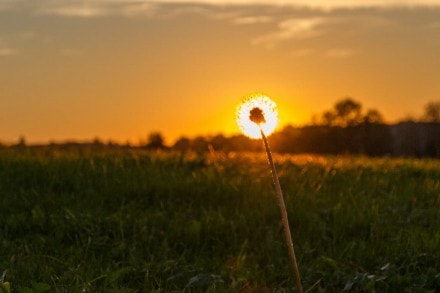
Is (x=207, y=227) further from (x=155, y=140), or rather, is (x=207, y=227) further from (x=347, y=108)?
(x=347, y=108)

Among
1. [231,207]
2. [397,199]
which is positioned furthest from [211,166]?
[397,199]

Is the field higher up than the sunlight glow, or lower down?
lower down

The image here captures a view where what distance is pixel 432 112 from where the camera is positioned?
2709cm

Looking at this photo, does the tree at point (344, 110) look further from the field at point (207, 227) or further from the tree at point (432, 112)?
the field at point (207, 227)

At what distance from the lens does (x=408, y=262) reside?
886 cm

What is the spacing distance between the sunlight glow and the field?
2.15m

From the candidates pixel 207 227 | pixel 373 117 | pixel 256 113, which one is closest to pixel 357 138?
pixel 373 117

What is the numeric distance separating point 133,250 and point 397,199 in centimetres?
381

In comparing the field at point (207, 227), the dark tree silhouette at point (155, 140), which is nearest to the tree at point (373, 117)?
the dark tree silhouette at point (155, 140)

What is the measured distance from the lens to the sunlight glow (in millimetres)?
5715

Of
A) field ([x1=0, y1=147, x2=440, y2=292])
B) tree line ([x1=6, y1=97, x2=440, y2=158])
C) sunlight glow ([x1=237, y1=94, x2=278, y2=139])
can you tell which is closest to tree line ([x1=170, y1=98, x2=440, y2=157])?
tree line ([x1=6, y1=97, x2=440, y2=158])

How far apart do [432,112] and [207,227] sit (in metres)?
18.8

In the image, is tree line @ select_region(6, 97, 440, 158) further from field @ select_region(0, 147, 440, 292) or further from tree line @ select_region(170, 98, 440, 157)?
field @ select_region(0, 147, 440, 292)

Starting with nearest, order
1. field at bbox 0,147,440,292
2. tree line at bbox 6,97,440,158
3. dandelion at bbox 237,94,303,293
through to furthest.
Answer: dandelion at bbox 237,94,303,293 → field at bbox 0,147,440,292 → tree line at bbox 6,97,440,158
